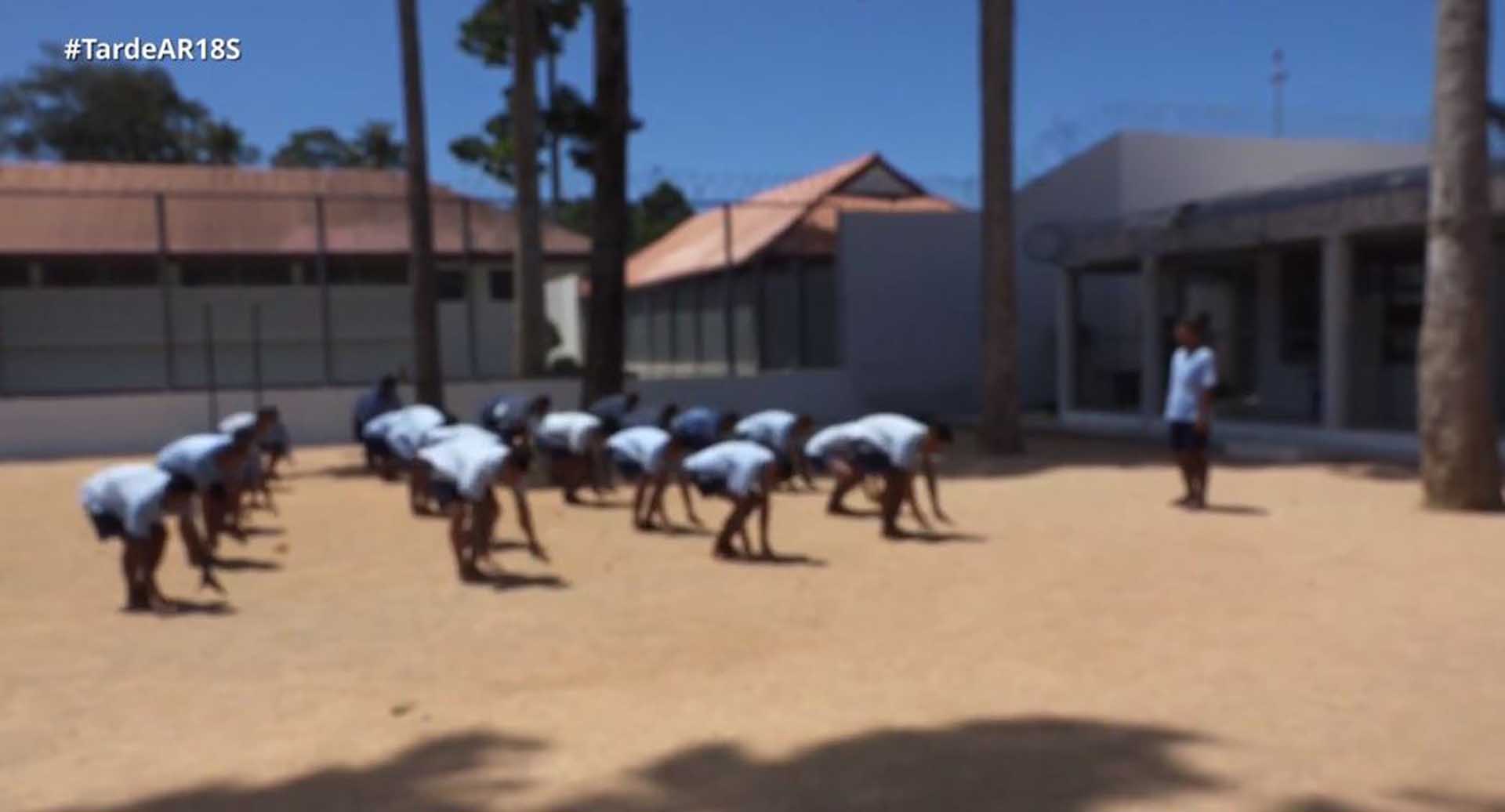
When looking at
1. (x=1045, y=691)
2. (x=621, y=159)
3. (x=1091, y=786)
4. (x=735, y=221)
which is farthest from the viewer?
(x=735, y=221)

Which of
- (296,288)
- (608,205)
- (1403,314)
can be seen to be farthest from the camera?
(296,288)

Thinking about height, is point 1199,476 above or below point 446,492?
below

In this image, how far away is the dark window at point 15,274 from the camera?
22.2m

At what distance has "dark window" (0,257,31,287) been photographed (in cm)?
2216

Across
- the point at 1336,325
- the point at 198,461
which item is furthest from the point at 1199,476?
the point at 198,461

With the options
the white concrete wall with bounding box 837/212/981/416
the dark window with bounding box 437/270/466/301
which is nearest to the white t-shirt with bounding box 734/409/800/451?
the white concrete wall with bounding box 837/212/981/416

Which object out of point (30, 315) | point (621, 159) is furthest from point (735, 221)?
→ point (30, 315)

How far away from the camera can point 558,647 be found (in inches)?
253

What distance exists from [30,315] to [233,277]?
3425mm

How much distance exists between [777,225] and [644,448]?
15252 millimetres

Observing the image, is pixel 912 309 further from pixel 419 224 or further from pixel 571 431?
pixel 571 431

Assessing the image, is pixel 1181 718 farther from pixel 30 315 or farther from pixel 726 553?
pixel 30 315

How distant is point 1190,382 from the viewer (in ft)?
36.1

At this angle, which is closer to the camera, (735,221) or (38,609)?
(38,609)
